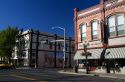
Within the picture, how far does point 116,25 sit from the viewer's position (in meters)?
33.8

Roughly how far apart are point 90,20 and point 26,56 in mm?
34477

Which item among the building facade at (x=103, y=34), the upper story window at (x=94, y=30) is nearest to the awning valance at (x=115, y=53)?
the building facade at (x=103, y=34)

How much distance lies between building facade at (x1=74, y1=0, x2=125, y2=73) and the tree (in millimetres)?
33663

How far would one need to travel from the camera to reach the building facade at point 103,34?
32.9m

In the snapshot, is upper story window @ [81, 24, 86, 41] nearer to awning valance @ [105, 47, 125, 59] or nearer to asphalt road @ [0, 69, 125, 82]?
awning valance @ [105, 47, 125, 59]

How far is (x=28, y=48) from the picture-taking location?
68062mm

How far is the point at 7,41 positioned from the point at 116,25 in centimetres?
4350

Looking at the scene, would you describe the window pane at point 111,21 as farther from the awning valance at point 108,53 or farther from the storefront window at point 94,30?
the awning valance at point 108,53

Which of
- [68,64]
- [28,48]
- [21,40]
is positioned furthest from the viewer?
[68,64]

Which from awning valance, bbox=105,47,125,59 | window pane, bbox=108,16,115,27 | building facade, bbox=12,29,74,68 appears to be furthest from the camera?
building facade, bbox=12,29,74,68

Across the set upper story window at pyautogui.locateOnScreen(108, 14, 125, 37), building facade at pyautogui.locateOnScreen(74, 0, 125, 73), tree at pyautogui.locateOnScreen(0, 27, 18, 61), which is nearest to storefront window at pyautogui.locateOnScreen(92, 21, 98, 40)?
building facade at pyautogui.locateOnScreen(74, 0, 125, 73)

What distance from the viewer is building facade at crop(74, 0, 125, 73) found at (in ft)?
108

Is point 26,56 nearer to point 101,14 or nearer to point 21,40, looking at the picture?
point 21,40

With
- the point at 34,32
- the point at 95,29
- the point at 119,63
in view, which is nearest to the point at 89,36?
the point at 95,29
